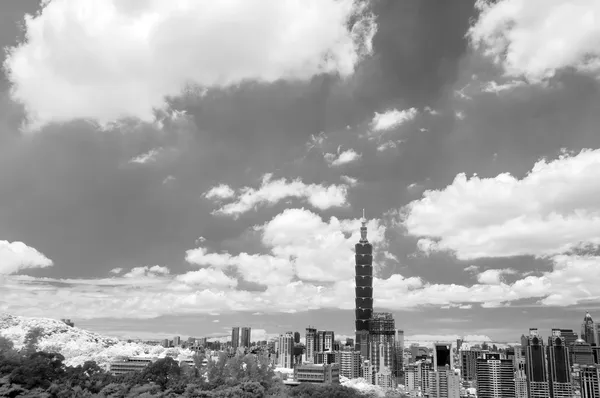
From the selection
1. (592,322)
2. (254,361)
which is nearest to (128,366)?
(254,361)

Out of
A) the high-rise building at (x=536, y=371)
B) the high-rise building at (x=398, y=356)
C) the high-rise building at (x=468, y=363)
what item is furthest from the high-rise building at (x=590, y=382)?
the high-rise building at (x=398, y=356)


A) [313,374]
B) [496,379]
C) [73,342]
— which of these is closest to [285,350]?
[496,379]

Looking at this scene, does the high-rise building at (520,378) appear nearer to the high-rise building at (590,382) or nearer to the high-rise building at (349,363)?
the high-rise building at (590,382)

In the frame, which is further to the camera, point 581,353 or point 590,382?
point 581,353

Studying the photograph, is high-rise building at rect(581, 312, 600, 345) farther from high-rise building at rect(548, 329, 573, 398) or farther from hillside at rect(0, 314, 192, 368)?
hillside at rect(0, 314, 192, 368)

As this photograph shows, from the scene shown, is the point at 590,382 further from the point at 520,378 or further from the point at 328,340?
the point at 328,340

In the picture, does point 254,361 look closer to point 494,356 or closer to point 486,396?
point 486,396
